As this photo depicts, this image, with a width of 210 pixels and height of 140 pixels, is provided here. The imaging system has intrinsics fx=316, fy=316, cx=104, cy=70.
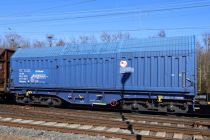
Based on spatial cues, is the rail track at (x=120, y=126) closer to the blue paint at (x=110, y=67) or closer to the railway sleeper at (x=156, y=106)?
the railway sleeper at (x=156, y=106)

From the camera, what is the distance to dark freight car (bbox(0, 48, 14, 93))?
20.5 meters

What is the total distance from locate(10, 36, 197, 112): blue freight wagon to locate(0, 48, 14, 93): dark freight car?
0.64 m

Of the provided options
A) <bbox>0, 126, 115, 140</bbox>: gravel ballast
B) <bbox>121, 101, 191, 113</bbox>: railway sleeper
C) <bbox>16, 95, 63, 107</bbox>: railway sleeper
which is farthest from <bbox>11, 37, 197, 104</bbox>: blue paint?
<bbox>0, 126, 115, 140</bbox>: gravel ballast

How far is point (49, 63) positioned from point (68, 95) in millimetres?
2381

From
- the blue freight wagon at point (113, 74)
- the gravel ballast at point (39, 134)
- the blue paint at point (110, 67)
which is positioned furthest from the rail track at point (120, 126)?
the blue paint at point (110, 67)

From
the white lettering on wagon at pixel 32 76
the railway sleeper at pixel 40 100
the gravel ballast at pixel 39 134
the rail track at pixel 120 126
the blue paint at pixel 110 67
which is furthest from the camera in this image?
the white lettering on wagon at pixel 32 76

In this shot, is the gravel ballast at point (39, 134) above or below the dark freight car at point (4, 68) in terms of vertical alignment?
below

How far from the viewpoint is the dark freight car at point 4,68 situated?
20.5m

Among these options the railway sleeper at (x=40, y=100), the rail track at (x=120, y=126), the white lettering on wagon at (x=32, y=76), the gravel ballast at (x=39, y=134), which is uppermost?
the white lettering on wagon at (x=32, y=76)

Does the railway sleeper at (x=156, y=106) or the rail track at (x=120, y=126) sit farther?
the railway sleeper at (x=156, y=106)

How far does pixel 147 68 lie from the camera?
15922 millimetres

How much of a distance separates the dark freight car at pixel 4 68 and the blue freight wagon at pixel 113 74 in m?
0.64

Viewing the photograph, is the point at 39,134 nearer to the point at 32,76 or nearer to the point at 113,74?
the point at 113,74

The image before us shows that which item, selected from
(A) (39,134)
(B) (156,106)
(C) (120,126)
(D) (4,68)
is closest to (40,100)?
(D) (4,68)
